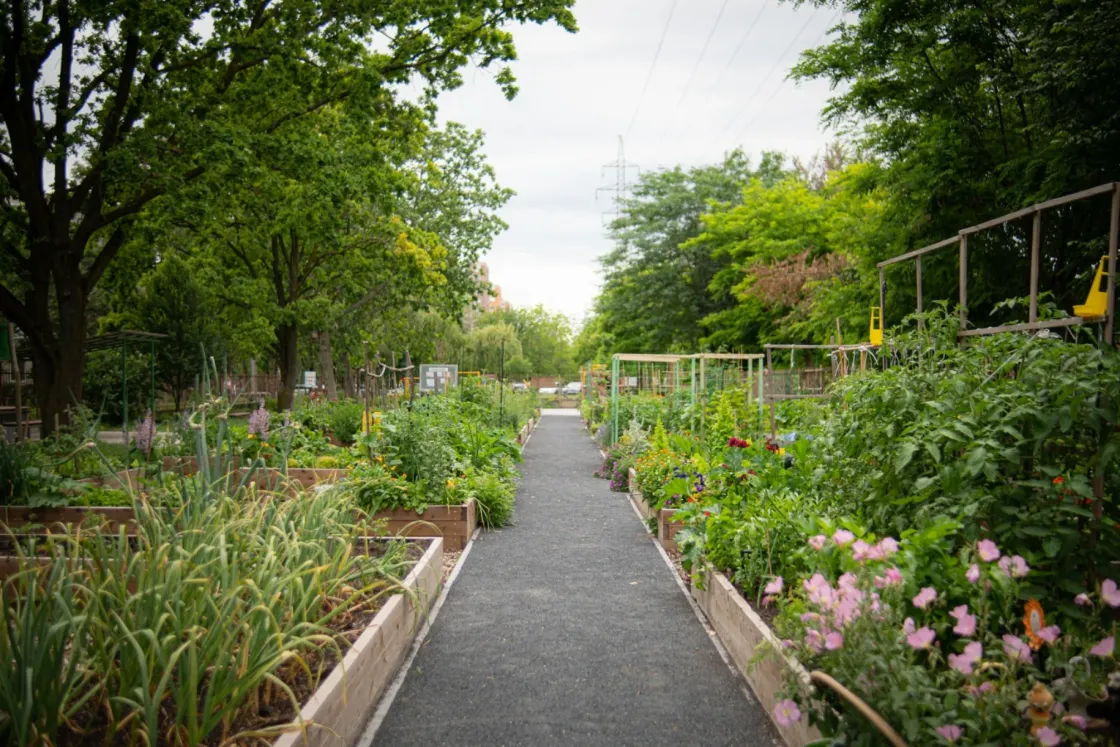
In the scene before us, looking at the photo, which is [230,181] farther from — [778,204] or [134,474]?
[778,204]

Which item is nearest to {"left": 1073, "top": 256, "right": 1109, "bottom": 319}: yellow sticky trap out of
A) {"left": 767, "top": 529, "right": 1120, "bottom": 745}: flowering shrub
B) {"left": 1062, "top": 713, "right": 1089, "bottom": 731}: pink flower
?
{"left": 767, "top": 529, "right": 1120, "bottom": 745}: flowering shrub

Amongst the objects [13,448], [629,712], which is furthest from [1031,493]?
[13,448]

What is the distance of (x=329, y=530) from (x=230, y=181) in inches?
334

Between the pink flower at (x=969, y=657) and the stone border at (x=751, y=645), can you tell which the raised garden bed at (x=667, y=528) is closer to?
the stone border at (x=751, y=645)

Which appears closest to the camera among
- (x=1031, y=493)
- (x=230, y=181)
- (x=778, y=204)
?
(x=1031, y=493)

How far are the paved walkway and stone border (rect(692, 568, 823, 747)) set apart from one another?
3.8 inches

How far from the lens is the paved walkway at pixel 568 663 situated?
11.7 feet

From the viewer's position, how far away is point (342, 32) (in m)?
12.2

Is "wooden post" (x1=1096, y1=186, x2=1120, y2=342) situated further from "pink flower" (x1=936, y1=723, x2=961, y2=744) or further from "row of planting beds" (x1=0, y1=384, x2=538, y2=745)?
"row of planting beds" (x1=0, y1=384, x2=538, y2=745)

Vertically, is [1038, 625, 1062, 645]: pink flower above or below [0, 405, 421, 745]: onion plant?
above

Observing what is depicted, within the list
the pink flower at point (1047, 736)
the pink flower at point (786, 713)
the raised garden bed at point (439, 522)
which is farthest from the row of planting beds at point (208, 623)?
the pink flower at point (1047, 736)

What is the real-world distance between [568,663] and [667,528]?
3.18 meters

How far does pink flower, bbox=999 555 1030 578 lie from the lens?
240 centimetres

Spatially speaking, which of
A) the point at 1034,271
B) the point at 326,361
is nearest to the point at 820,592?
the point at 1034,271
